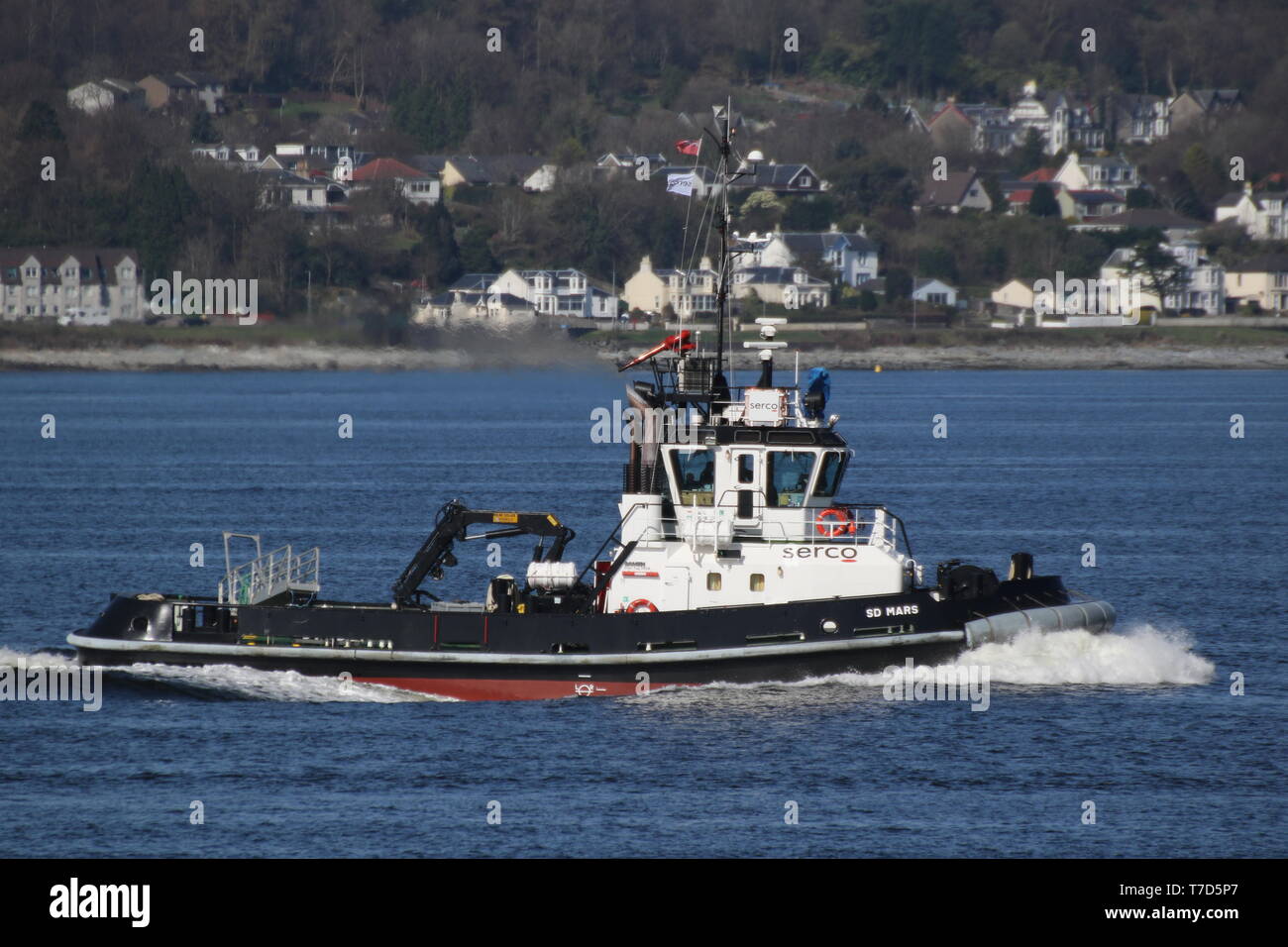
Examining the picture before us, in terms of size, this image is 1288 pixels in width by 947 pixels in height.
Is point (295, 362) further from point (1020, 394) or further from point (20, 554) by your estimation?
point (20, 554)

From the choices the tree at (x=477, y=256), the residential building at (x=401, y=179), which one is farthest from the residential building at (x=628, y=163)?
the tree at (x=477, y=256)

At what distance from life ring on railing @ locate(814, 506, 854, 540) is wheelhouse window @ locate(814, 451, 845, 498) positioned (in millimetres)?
369

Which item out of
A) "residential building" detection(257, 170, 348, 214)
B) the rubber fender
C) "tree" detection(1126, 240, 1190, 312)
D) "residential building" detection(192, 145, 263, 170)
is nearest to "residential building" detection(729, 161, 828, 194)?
"tree" detection(1126, 240, 1190, 312)

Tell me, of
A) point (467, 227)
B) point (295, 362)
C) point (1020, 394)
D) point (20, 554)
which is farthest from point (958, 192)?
point (20, 554)

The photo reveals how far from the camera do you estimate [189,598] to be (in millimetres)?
28938

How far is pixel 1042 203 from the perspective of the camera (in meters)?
180

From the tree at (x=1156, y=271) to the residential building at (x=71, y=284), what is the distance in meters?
81.4

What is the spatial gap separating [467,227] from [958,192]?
5510cm

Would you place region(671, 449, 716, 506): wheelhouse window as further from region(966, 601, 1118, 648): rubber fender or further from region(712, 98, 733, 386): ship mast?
region(966, 601, 1118, 648): rubber fender

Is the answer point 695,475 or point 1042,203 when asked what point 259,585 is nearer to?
point 695,475

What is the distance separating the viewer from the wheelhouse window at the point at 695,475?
2833 centimetres

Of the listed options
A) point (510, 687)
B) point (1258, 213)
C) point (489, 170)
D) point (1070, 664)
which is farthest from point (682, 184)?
point (1258, 213)
